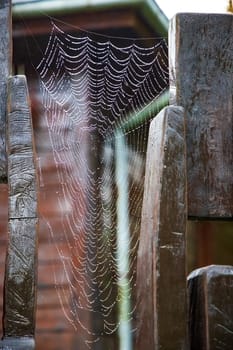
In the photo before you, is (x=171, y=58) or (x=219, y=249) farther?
(x=219, y=249)

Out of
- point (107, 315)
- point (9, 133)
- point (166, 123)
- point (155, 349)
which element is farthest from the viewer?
point (107, 315)

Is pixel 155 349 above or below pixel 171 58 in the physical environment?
below

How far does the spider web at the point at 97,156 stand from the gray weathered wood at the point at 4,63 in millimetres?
3352

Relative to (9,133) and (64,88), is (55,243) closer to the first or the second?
(64,88)

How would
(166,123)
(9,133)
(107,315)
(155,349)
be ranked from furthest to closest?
(107,315) → (9,133) → (166,123) → (155,349)

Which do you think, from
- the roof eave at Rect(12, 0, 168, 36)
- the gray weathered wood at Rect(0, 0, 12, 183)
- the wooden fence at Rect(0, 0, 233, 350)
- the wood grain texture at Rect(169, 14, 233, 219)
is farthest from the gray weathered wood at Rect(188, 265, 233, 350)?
the roof eave at Rect(12, 0, 168, 36)

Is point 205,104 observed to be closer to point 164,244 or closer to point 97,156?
point 164,244

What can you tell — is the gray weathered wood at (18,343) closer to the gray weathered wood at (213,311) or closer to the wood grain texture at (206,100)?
the gray weathered wood at (213,311)

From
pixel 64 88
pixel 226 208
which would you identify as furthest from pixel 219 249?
pixel 226 208

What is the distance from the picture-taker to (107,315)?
579cm

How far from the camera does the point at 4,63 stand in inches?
62.1

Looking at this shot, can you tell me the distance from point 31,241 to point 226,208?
454 mm

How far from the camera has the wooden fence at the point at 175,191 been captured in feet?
4.29

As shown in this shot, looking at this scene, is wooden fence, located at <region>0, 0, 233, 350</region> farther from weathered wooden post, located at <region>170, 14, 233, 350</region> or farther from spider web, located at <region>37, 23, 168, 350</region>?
spider web, located at <region>37, 23, 168, 350</region>
